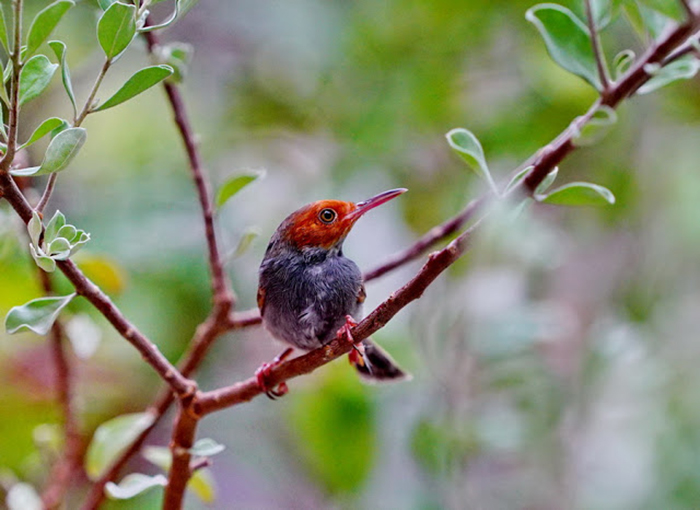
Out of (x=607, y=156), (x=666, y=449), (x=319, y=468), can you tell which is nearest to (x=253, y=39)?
(x=607, y=156)

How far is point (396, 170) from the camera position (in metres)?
1.90

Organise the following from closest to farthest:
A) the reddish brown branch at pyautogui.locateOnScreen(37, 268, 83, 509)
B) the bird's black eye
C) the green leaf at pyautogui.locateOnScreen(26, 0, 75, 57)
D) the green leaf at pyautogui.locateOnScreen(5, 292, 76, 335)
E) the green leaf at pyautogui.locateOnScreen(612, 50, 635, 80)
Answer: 1. the green leaf at pyautogui.locateOnScreen(26, 0, 75, 57)
2. the green leaf at pyautogui.locateOnScreen(5, 292, 76, 335)
3. the green leaf at pyautogui.locateOnScreen(612, 50, 635, 80)
4. the bird's black eye
5. the reddish brown branch at pyautogui.locateOnScreen(37, 268, 83, 509)

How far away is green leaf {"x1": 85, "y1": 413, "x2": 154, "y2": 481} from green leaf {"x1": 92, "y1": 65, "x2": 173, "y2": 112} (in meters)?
0.57

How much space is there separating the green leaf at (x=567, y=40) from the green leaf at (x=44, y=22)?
1.59 feet

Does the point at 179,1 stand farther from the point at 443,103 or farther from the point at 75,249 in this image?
the point at 443,103

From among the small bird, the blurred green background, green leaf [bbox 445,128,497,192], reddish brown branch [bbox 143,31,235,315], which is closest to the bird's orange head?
the small bird

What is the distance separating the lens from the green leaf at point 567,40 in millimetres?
856

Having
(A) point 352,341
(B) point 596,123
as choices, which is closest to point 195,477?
(A) point 352,341

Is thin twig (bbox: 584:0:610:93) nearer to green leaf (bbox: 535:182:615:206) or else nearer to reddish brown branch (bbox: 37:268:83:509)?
green leaf (bbox: 535:182:615:206)

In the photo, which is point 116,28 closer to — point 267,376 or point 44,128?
point 44,128

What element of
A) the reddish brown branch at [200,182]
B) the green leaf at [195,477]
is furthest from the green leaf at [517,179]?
the green leaf at [195,477]

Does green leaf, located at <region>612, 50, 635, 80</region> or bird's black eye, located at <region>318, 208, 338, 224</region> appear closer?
green leaf, located at <region>612, 50, 635, 80</region>

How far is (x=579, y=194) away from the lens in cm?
79

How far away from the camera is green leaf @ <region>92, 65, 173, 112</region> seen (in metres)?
0.68
